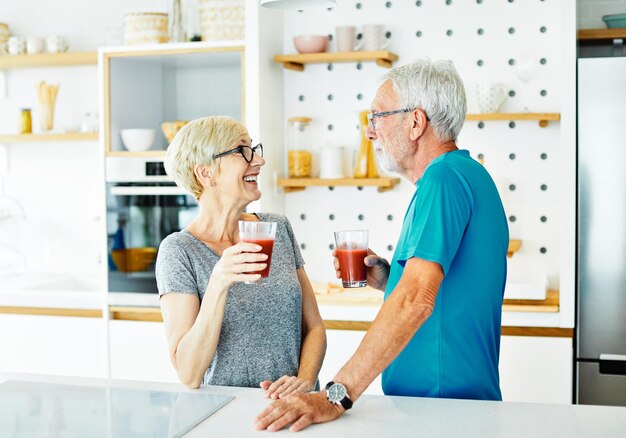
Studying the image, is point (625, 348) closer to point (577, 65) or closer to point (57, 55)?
point (577, 65)

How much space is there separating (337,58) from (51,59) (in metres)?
1.55

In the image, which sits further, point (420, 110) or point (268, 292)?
point (268, 292)

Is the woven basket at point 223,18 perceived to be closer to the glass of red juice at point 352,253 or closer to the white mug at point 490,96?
the white mug at point 490,96

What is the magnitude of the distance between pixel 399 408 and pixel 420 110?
731mm

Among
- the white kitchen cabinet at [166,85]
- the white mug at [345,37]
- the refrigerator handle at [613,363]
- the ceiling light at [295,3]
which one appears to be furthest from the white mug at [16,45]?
the refrigerator handle at [613,363]

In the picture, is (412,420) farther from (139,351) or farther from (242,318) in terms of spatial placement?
(139,351)

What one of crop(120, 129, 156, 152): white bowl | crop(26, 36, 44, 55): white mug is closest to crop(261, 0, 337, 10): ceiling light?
crop(120, 129, 156, 152): white bowl

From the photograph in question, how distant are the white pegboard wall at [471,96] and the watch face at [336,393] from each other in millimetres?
2259

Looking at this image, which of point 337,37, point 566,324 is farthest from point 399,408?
point 337,37

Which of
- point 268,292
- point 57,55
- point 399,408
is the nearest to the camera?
point 399,408

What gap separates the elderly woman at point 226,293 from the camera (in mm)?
2000

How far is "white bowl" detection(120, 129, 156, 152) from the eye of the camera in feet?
13.1

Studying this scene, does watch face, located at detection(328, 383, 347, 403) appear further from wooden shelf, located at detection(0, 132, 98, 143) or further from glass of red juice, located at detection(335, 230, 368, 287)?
wooden shelf, located at detection(0, 132, 98, 143)

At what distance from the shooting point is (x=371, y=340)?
1.79m
